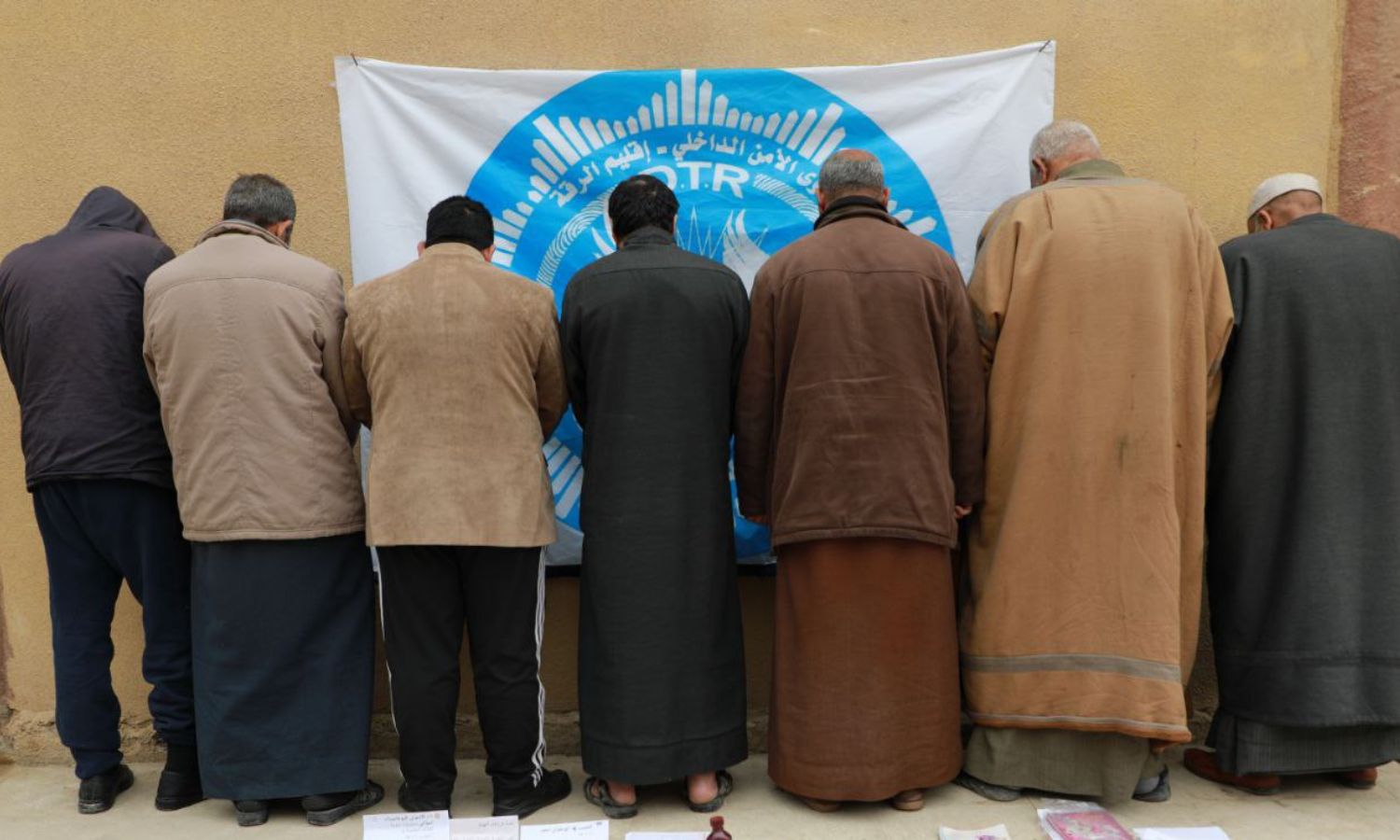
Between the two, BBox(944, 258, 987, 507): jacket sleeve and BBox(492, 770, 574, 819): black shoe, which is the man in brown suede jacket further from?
BBox(492, 770, 574, 819): black shoe

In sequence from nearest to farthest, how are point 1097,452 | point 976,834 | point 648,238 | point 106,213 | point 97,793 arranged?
1. point 976,834
2. point 1097,452
3. point 648,238
4. point 97,793
5. point 106,213

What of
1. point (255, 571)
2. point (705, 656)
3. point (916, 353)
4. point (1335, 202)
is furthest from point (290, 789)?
point (1335, 202)

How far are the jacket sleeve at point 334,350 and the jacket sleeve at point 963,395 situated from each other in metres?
1.63

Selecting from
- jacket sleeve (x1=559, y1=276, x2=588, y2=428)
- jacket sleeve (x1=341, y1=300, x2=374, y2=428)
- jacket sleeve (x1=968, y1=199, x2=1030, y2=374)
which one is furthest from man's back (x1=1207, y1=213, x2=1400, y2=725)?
jacket sleeve (x1=341, y1=300, x2=374, y2=428)

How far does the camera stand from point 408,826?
2684 millimetres

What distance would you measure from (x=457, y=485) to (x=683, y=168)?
1.28m

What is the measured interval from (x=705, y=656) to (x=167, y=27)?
8.32ft

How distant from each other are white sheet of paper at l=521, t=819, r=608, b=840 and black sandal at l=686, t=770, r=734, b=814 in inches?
10.1

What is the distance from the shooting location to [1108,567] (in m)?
2.69

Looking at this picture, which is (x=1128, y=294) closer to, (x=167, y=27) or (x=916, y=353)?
(x=916, y=353)

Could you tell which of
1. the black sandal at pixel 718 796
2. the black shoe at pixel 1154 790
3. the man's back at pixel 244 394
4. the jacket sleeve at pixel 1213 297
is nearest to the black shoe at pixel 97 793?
the man's back at pixel 244 394

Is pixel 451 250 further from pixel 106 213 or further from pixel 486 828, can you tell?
pixel 486 828

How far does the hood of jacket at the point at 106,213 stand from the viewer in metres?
2.99

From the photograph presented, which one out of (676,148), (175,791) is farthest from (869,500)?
(175,791)
